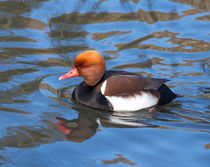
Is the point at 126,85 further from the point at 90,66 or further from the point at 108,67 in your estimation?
the point at 108,67

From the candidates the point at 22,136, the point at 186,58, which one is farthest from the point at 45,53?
the point at 22,136

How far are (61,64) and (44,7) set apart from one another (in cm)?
257

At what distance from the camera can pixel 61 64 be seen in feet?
24.2

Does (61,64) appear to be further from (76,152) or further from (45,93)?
(76,152)

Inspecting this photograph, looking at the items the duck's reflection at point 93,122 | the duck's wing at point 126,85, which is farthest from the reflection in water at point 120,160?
the duck's wing at point 126,85

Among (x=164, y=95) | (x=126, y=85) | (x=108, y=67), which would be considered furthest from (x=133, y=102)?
(x=108, y=67)

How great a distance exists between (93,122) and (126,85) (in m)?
0.76

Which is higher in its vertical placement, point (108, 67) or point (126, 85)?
point (126, 85)

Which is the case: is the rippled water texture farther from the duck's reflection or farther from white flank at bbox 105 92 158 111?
white flank at bbox 105 92 158 111

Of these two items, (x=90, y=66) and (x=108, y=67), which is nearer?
(x=90, y=66)

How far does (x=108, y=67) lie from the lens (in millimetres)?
7371

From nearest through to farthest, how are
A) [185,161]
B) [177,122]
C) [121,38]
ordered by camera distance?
[185,161] → [177,122] → [121,38]

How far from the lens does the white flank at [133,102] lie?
579cm

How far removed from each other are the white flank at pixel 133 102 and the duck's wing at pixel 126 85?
0.23 feet
